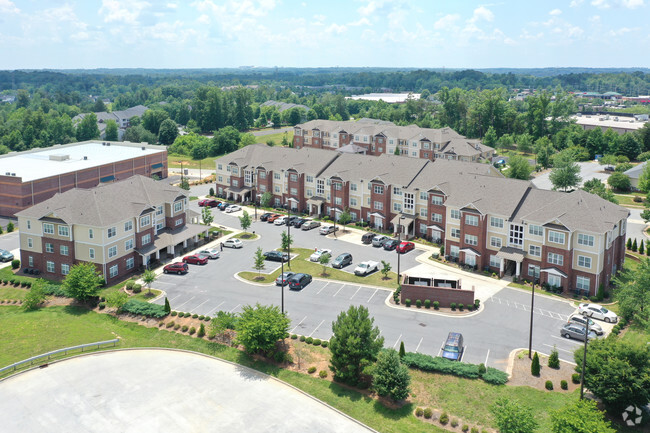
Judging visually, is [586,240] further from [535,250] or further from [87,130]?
[87,130]

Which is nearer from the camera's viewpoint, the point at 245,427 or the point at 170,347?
the point at 245,427

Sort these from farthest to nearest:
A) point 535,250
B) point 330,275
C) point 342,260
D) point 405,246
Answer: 1. point 405,246
2. point 342,260
3. point 330,275
4. point 535,250

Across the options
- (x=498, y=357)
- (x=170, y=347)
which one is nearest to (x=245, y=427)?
(x=170, y=347)

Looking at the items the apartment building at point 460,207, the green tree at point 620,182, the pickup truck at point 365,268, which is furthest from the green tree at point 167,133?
the pickup truck at point 365,268

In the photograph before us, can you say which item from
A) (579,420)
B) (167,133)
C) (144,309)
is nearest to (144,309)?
(144,309)

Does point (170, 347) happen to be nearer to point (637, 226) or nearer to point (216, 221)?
point (216, 221)

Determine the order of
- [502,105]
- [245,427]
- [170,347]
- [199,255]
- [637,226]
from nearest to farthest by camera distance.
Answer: [245,427] → [170,347] → [199,255] → [637,226] → [502,105]

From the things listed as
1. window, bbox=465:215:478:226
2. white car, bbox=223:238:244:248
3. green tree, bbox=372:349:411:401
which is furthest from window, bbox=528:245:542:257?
white car, bbox=223:238:244:248
